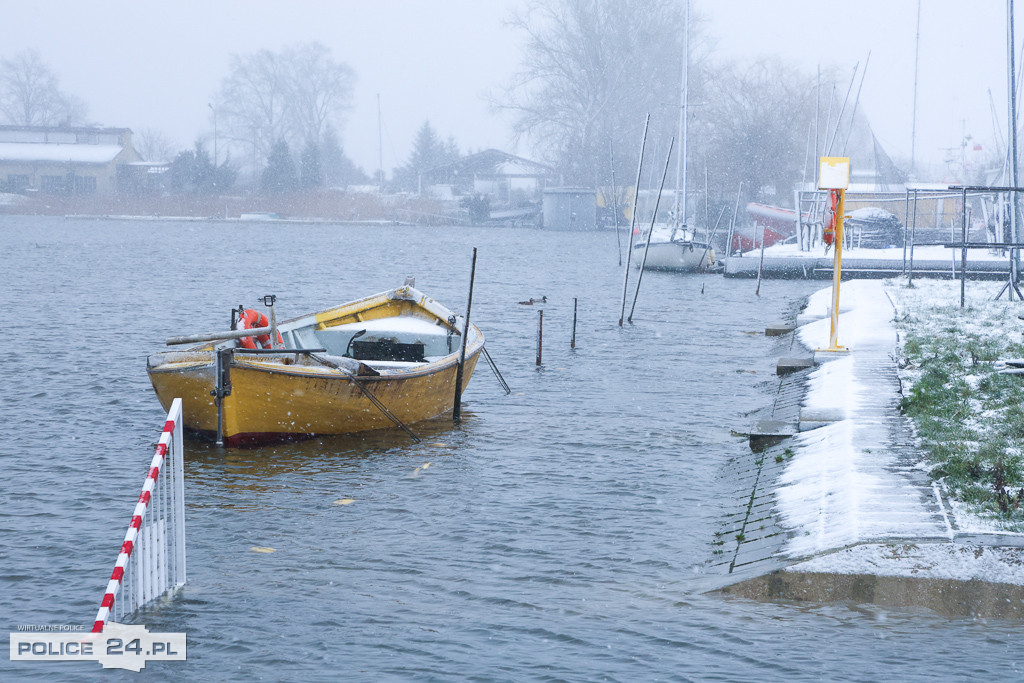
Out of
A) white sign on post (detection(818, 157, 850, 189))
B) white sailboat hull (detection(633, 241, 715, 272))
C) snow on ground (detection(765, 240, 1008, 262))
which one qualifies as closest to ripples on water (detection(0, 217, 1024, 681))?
white sign on post (detection(818, 157, 850, 189))

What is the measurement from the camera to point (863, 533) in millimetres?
8484

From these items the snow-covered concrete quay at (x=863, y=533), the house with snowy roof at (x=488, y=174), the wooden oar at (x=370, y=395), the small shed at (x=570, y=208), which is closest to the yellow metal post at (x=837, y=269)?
the snow-covered concrete quay at (x=863, y=533)

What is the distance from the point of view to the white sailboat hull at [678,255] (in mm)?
49219

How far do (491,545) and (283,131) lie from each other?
13926 cm

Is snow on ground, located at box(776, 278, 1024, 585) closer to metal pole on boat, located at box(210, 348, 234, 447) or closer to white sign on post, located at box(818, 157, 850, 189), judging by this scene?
white sign on post, located at box(818, 157, 850, 189)

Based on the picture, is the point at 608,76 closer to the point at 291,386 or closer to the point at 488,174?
the point at 488,174

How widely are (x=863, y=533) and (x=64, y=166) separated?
398 feet

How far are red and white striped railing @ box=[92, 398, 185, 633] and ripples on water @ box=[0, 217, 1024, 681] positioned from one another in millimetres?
252

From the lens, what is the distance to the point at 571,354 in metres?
24.6

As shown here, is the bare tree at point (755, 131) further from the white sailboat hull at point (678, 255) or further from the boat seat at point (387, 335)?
the boat seat at point (387, 335)

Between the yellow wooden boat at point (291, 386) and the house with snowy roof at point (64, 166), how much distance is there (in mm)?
110310

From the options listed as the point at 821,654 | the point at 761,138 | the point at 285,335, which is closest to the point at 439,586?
the point at 821,654

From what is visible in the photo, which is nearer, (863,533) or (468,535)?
(863,533)

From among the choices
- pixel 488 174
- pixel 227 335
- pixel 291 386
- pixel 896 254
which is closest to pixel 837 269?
pixel 291 386
